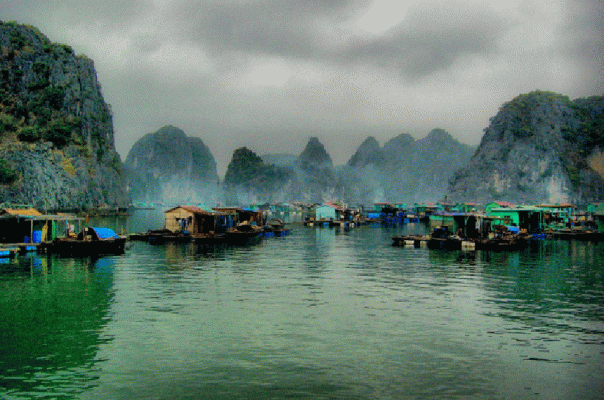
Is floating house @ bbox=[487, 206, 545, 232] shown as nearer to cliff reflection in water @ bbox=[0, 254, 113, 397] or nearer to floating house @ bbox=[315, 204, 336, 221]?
floating house @ bbox=[315, 204, 336, 221]

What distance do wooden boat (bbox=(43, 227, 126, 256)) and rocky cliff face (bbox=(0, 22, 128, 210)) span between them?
83.0 m

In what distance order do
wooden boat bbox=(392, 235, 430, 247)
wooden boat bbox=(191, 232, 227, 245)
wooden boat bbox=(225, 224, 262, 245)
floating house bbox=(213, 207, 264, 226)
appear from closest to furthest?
wooden boat bbox=(392, 235, 430, 247) < wooden boat bbox=(191, 232, 227, 245) < wooden boat bbox=(225, 224, 262, 245) < floating house bbox=(213, 207, 264, 226)

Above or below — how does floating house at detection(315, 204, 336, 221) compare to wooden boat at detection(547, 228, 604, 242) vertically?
above

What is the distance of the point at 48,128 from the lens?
479 ft

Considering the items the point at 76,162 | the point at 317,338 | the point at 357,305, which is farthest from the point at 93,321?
the point at 76,162

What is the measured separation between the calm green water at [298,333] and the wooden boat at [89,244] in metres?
7.97

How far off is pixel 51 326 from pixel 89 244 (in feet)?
100

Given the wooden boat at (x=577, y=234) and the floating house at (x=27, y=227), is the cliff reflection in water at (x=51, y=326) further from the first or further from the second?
the wooden boat at (x=577, y=234)

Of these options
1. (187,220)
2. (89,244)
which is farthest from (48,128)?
(89,244)

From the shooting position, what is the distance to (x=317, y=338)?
72.0 ft

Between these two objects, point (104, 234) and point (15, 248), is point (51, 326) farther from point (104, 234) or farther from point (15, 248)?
point (104, 234)

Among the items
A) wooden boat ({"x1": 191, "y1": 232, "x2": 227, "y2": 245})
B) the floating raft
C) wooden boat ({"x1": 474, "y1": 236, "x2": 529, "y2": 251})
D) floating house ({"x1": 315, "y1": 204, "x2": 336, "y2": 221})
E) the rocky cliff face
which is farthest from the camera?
the rocky cliff face

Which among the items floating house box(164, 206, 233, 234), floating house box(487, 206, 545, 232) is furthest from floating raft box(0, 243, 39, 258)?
floating house box(487, 206, 545, 232)

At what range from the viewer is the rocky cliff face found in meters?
132
